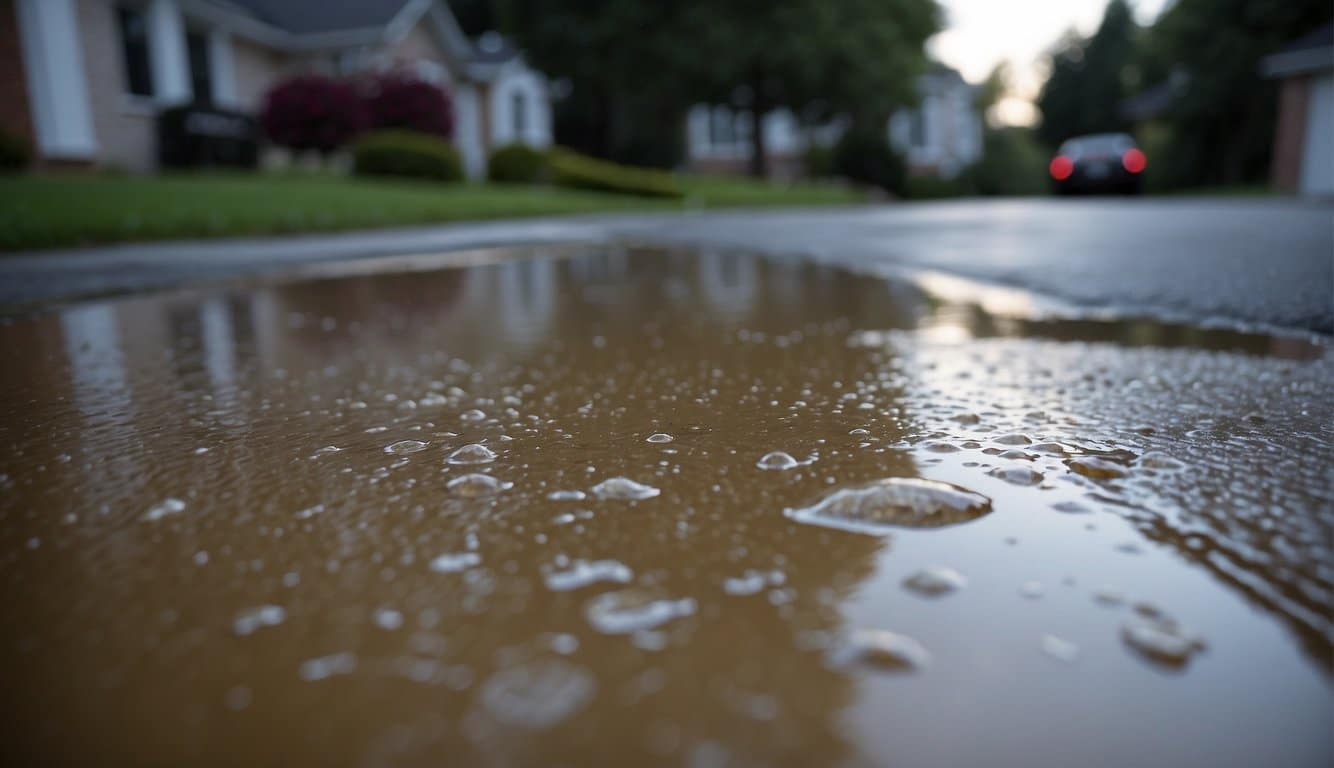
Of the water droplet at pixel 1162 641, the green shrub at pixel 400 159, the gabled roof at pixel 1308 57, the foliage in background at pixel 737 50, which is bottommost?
the water droplet at pixel 1162 641

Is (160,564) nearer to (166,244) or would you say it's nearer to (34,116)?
(166,244)

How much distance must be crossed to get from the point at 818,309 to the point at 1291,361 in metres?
1.35

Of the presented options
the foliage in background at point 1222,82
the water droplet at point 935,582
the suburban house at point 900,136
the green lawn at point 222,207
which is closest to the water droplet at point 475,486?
the water droplet at point 935,582

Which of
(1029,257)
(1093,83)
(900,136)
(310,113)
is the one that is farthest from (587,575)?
(1093,83)

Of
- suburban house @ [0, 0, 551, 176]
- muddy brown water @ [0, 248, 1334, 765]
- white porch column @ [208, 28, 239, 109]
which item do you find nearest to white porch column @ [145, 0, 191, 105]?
suburban house @ [0, 0, 551, 176]

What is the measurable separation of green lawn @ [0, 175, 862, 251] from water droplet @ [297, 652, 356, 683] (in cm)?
646

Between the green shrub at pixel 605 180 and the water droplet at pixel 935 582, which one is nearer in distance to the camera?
the water droplet at pixel 935 582

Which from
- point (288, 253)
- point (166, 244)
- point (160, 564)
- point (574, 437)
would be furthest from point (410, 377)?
point (166, 244)

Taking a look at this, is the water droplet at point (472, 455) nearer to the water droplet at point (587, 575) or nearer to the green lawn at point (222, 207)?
the water droplet at point (587, 575)

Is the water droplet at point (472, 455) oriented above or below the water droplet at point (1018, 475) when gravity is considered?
above

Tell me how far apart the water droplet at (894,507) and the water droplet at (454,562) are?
12.9 inches

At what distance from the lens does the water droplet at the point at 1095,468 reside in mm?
1043

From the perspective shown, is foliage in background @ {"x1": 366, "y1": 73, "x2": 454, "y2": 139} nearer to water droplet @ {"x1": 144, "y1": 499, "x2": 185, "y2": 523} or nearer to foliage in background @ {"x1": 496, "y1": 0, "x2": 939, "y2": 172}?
foliage in background @ {"x1": 496, "y1": 0, "x2": 939, "y2": 172}

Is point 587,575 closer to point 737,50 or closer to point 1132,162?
point 1132,162
